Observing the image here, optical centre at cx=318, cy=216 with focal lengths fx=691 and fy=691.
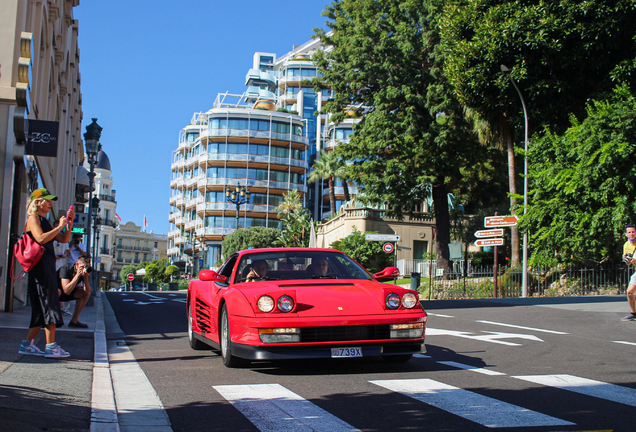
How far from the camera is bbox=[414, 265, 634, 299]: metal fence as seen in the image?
26078 millimetres

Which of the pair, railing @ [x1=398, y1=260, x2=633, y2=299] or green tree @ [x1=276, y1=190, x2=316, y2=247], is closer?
railing @ [x1=398, y1=260, x2=633, y2=299]

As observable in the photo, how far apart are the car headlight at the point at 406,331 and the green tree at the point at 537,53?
21.6 m

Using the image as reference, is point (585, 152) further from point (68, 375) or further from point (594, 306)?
point (68, 375)

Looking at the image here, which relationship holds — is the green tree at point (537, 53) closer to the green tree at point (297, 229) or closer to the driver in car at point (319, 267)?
the driver in car at point (319, 267)

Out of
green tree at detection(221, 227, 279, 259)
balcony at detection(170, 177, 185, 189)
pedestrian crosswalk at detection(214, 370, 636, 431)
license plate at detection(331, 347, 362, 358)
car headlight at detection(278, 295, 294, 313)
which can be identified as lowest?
pedestrian crosswalk at detection(214, 370, 636, 431)

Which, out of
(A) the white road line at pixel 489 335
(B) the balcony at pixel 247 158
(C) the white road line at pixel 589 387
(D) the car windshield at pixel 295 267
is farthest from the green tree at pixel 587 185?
(B) the balcony at pixel 247 158

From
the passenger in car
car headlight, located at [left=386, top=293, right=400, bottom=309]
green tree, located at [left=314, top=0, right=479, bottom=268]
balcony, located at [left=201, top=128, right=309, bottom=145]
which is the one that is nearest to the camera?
car headlight, located at [left=386, top=293, right=400, bottom=309]

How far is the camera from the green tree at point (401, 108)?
32.8m

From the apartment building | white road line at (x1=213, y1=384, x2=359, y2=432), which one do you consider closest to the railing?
the apartment building

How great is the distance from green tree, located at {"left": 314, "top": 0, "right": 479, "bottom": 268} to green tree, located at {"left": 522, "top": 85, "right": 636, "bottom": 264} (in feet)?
22.6

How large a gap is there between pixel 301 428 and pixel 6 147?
1259cm

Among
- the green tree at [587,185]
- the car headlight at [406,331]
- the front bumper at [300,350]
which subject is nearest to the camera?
the front bumper at [300,350]

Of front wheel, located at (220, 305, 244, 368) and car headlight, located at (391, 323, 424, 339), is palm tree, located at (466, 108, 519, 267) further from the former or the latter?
front wheel, located at (220, 305, 244, 368)

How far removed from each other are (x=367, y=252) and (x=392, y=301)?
4180 cm
